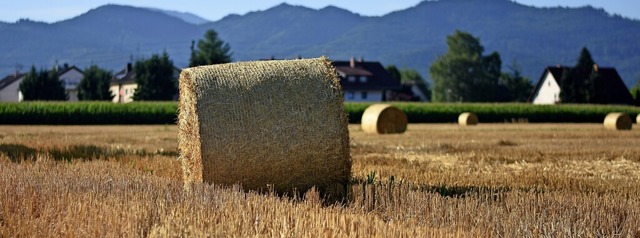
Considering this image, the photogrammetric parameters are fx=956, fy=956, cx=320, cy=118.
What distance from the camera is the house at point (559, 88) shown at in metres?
98.0

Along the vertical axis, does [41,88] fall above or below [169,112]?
above

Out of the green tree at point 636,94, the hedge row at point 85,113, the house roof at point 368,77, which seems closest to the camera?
the hedge row at point 85,113

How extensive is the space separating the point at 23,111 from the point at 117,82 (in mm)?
75109

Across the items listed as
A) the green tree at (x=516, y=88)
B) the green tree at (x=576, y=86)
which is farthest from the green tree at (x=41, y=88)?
the green tree at (x=516, y=88)

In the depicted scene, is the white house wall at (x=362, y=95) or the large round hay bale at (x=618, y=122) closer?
the large round hay bale at (x=618, y=122)

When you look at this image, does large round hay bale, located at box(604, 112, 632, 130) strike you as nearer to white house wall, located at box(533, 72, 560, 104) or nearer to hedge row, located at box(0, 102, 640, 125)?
hedge row, located at box(0, 102, 640, 125)

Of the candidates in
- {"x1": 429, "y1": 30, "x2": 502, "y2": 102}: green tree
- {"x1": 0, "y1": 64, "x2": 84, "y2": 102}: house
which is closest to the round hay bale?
{"x1": 429, "y1": 30, "x2": 502, "y2": 102}: green tree

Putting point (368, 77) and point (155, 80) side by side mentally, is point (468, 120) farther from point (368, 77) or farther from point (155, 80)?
point (368, 77)

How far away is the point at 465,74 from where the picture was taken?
131m

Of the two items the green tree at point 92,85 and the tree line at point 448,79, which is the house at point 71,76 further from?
the green tree at point 92,85

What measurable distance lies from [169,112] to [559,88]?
58.6 metres

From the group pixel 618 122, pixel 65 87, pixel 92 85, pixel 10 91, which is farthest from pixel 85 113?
pixel 10 91

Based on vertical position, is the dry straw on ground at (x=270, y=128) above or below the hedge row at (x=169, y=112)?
above

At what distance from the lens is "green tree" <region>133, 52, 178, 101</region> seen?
90.9 metres
